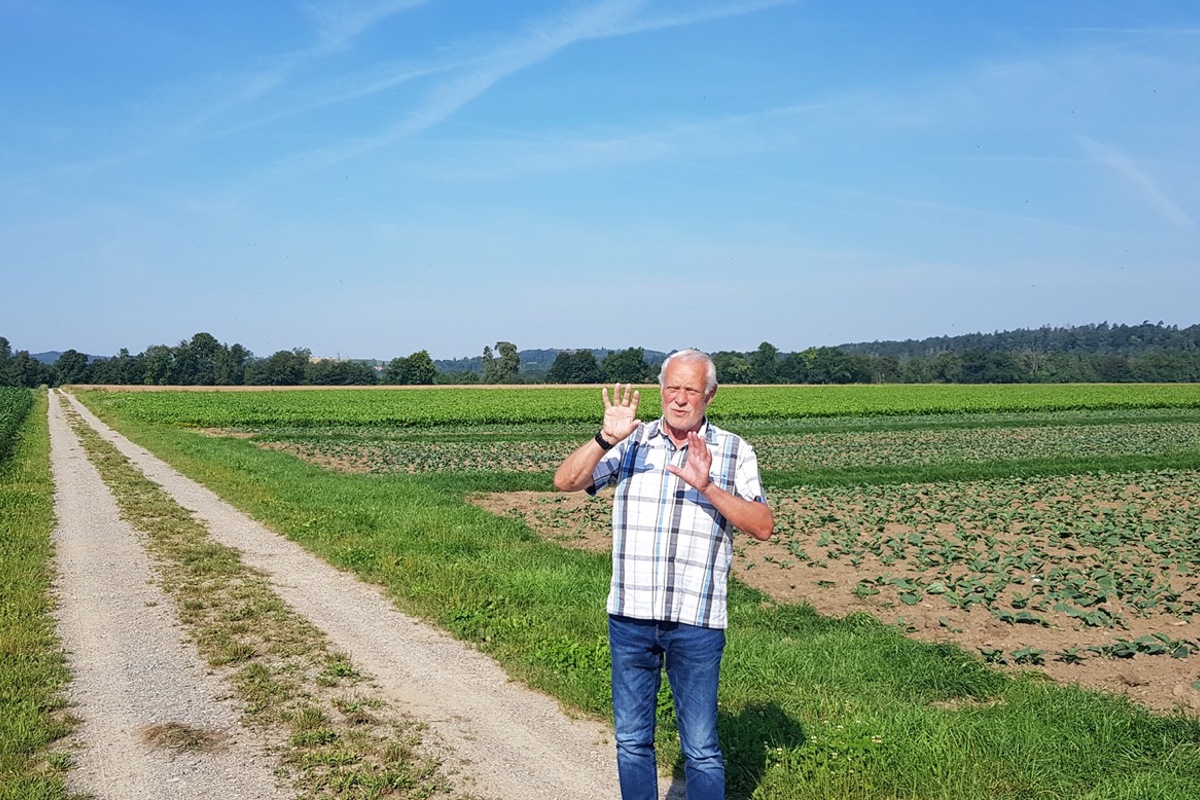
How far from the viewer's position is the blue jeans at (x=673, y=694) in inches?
159

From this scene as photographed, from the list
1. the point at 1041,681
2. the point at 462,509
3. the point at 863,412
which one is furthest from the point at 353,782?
the point at 863,412

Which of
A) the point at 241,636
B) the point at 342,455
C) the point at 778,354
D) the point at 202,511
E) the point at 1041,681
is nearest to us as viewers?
the point at 1041,681

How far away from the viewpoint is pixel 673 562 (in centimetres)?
405

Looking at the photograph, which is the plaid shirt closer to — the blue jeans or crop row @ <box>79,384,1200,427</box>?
the blue jeans

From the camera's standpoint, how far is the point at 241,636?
28.4 feet

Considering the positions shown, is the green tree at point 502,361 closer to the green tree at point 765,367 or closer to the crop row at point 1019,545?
the green tree at point 765,367

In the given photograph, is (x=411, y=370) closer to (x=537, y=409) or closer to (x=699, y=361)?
(x=537, y=409)

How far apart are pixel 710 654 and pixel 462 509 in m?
13.4

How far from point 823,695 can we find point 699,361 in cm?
403

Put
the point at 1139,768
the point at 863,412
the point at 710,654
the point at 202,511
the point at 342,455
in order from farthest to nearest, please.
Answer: the point at 863,412
the point at 342,455
the point at 202,511
the point at 1139,768
the point at 710,654

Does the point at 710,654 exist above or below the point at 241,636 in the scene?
above

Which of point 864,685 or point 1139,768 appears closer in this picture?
point 1139,768

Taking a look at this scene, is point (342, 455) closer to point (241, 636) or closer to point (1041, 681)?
point (241, 636)

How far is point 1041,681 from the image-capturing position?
794 centimetres
